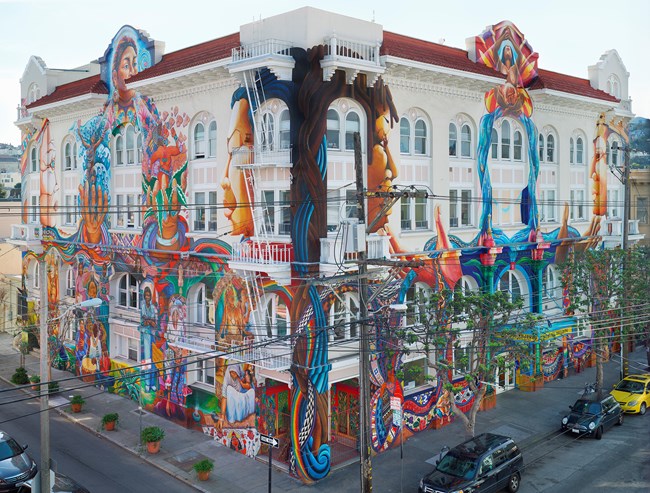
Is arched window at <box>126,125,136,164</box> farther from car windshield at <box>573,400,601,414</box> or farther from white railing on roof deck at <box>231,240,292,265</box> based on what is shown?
car windshield at <box>573,400,601,414</box>

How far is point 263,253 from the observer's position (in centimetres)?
2580

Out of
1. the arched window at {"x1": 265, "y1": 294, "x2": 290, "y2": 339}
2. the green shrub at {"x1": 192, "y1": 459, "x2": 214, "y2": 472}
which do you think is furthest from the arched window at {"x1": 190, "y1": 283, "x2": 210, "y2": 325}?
the green shrub at {"x1": 192, "y1": 459, "x2": 214, "y2": 472}

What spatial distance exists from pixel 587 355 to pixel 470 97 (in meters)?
17.9

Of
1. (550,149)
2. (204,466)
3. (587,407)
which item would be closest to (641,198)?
(550,149)

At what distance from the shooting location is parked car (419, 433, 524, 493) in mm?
22422

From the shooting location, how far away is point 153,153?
3219 cm

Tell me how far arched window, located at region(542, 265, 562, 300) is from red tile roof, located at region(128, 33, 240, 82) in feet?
66.5

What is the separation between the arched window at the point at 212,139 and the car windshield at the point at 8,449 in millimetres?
12961

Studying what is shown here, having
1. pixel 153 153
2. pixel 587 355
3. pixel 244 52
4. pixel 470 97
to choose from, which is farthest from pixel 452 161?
pixel 587 355

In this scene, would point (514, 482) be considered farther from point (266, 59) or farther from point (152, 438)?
point (266, 59)

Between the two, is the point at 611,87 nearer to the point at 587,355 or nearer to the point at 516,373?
the point at 587,355

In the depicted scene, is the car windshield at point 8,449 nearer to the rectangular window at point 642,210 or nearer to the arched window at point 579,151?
the arched window at point 579,151

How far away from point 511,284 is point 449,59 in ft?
38.8

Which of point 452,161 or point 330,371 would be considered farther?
point 452,161
